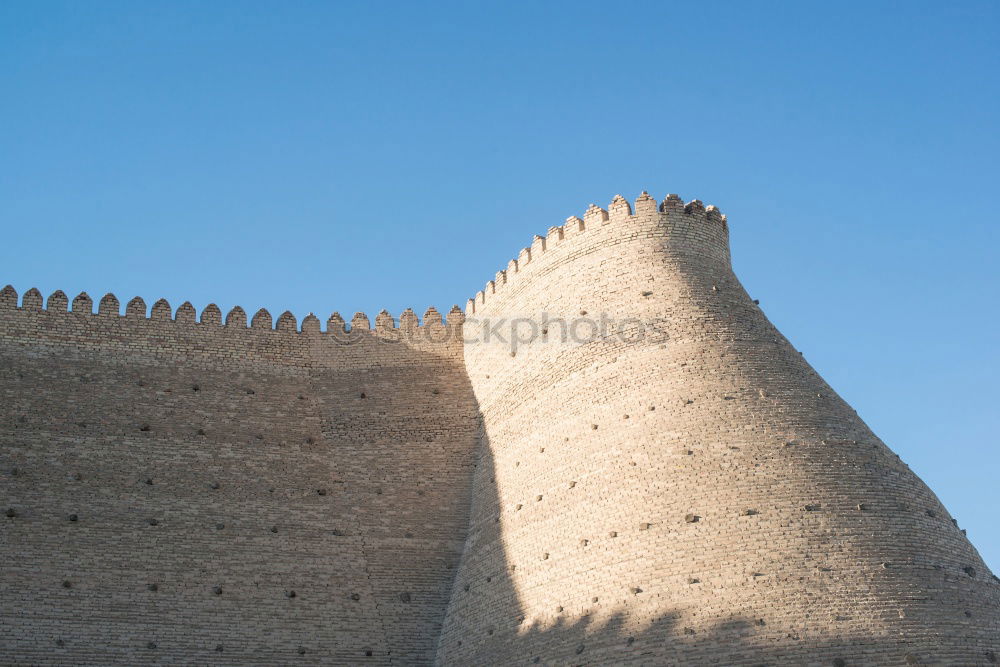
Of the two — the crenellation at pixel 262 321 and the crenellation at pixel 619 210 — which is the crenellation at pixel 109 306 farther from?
the crenellation at pixel 619 210

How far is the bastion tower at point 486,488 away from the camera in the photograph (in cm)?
1366

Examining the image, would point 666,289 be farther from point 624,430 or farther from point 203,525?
point 203,525

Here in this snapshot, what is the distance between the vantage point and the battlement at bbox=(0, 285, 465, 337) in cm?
1881

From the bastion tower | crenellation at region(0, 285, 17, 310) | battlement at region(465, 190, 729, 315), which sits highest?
crenellation at region(0, 285, 17, 310)

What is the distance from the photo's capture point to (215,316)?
19703 millimetres

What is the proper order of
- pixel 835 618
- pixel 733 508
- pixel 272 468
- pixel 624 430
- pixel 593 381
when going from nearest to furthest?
pixel 835 618, pixel 733 508, pixel 624 430, pixel 593 381, pixel 272 468

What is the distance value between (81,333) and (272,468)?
3.94 m

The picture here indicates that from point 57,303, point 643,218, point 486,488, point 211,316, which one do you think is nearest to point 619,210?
point 643,218

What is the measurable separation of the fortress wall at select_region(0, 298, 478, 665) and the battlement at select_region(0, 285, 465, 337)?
4 centimetres

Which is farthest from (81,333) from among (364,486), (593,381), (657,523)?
(657,523)

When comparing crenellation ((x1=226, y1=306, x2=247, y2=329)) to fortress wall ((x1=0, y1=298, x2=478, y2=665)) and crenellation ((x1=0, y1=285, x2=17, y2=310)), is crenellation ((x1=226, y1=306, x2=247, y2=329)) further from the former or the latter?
crenellation ((x1=0, y1=285, x2=17, y2=310))

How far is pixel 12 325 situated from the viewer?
18484 millimetres

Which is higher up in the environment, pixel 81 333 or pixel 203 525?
pixel 81 333

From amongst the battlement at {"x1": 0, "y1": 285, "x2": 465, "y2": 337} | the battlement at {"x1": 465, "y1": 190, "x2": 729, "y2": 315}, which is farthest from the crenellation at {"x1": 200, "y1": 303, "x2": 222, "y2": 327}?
A: the battlement at {"x1": 465, "y1": 190, "x2": 729, "y2": 315}
